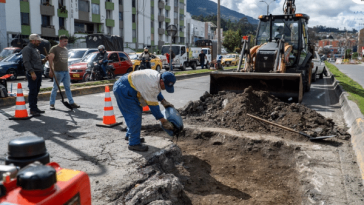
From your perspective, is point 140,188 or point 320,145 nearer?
point 140,188

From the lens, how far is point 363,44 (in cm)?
10419

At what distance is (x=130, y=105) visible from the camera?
443 centimetres

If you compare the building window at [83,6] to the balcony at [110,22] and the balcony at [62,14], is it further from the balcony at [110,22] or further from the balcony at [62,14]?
the balcony at [110,22]

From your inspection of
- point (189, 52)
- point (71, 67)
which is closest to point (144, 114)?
point (71, 67)

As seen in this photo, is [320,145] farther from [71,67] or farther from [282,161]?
[71,67]

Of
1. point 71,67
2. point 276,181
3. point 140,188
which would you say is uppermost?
point 71,67

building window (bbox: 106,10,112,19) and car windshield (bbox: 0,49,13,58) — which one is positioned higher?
building window (bbox: 106,10,112,19)

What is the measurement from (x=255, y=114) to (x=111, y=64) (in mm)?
10437

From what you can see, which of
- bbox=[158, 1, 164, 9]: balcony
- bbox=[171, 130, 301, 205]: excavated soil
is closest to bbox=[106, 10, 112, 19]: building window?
bbox=[158, 1, 164, 9]: balcony

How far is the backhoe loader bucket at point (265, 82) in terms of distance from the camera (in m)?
8.41

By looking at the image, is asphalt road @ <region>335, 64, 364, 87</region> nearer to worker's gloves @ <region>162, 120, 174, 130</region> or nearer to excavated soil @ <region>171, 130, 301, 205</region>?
excavated soil @ <region>171, 130, 301, 205</region>

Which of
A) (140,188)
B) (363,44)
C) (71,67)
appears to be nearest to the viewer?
(140,188)

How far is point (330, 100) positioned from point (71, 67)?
10.9 metres

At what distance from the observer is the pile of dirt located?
6055 mm
